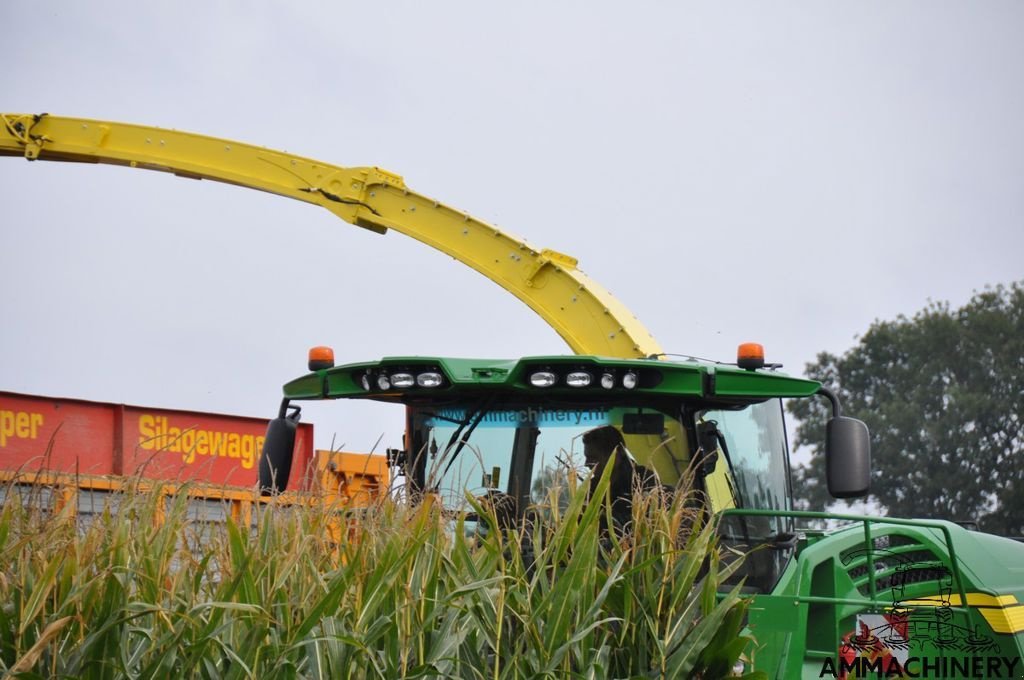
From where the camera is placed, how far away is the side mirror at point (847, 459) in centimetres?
568

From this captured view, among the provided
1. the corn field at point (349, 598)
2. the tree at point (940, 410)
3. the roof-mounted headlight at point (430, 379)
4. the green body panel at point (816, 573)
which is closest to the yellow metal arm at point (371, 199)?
the green body panel at point (816, 573)

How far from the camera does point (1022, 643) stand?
20.4 feet

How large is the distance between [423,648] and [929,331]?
43439 millimetres

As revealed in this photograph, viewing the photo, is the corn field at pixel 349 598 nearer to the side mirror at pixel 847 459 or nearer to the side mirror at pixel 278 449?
the side mirror at pixel 847 459

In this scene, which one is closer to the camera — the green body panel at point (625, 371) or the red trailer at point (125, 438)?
the green body panel at point (625, 371)

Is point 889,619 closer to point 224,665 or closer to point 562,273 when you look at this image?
point 224,665

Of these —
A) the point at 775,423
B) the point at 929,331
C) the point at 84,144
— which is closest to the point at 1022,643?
the point at 775,423

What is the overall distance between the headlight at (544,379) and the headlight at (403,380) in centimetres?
61

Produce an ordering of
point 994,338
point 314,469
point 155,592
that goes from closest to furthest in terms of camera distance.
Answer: point 155,592 < point 314,469 < point 994,338

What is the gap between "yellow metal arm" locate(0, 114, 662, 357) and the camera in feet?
33.8

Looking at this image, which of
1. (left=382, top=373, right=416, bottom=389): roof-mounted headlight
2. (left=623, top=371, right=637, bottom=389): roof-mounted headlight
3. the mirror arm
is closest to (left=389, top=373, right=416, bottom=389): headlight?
(left=382, top=373, right=416, bottom=389): roof-mounted headlight

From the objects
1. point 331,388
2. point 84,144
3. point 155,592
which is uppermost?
point 84,144

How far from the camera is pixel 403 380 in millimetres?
6043

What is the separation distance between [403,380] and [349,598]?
189 centimetres
